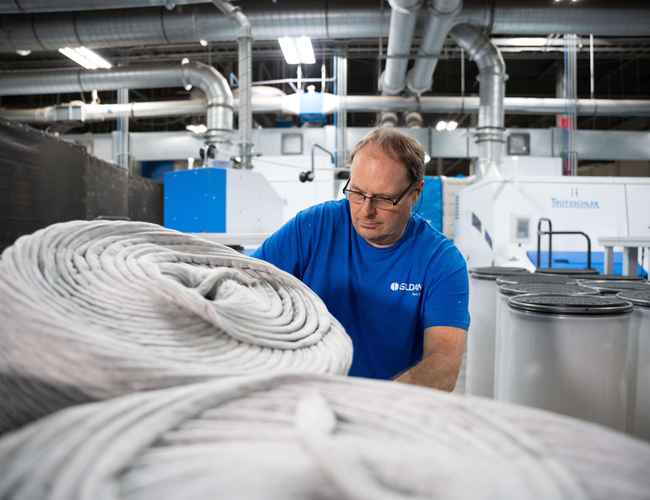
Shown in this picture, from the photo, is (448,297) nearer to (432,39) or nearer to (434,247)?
(434,247)

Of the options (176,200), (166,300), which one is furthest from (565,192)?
(166,300)

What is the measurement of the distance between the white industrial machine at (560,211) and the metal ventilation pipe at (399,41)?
137cm

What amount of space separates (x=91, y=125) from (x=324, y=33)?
557 cm

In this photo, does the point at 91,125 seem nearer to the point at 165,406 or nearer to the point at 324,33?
the point at 324,33

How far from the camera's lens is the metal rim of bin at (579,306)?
3.58ft

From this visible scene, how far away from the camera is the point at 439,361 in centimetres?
105

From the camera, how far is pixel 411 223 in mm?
1281

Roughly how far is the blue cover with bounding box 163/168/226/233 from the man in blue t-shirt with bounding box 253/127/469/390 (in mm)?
2272

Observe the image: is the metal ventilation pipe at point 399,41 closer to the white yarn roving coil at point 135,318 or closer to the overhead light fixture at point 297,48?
the overhead light fixture at point 297,48

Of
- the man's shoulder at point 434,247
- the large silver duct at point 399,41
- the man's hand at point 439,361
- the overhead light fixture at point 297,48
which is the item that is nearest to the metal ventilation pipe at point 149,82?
the overhead light fixture at point 297,48

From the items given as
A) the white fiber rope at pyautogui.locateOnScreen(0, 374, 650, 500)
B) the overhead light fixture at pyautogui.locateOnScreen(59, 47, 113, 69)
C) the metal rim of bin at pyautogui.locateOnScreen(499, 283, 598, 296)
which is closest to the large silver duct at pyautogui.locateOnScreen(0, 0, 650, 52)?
the overhead light fixture at pyautogui.locateOnScreen(59, 47, 113, 69)

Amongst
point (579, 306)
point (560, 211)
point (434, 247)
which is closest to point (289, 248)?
point (434, 247)

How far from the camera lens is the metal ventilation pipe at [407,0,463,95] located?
12.4 feet

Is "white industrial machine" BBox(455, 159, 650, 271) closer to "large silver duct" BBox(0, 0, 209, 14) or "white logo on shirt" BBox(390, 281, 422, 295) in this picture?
"large silver duct" BBox(0, 0, 209, 14)
